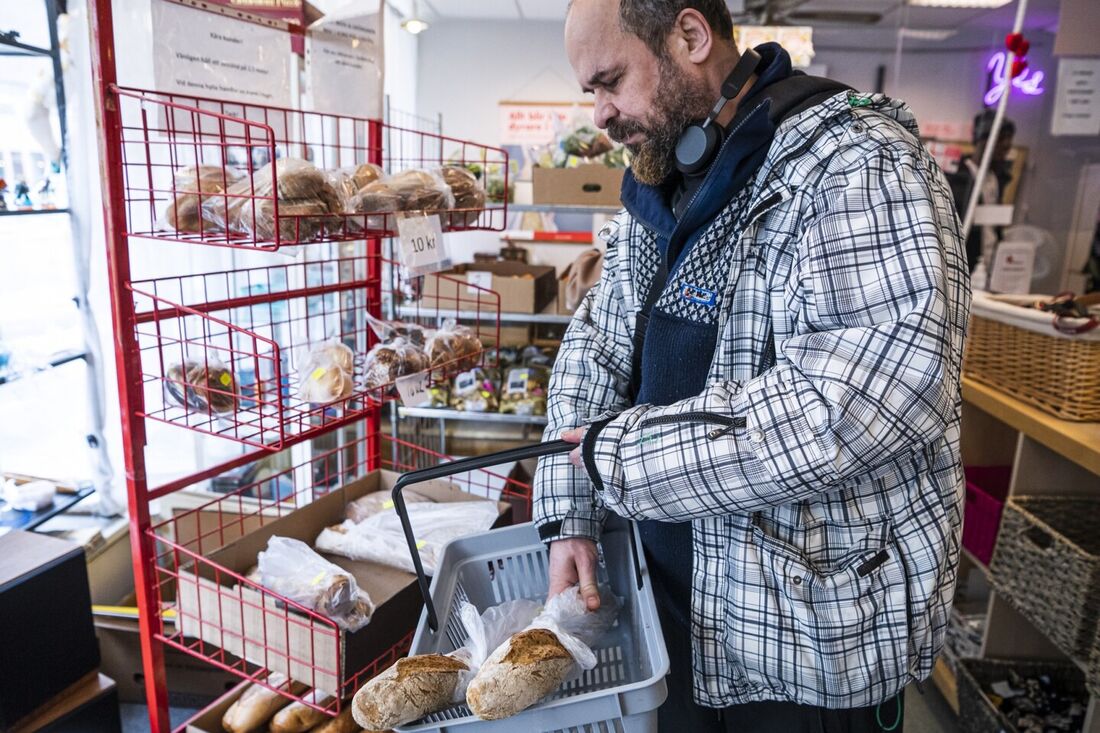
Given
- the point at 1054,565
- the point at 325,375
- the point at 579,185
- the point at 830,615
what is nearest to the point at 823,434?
the point at 830,615

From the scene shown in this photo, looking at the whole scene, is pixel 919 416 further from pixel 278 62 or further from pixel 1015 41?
pixel 1015 41

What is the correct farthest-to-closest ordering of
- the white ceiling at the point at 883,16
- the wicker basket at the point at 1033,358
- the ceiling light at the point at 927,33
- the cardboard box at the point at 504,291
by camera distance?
the ceiling light at the point at 927,33
the white ceiling at the point at 883,16
the cardboard box at the point at 504,291
the wicker basket at the point at 1033,358

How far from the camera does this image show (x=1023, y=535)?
1.87m

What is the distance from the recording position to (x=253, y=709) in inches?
66.6

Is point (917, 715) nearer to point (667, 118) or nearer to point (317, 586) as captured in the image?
point (317, 586)

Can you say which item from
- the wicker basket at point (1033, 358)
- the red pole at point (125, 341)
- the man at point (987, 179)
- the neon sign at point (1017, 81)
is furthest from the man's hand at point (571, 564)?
the neon sign at point (1017, 81)

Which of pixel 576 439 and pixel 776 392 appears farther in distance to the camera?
pixel 576 439

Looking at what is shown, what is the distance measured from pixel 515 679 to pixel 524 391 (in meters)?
2.29

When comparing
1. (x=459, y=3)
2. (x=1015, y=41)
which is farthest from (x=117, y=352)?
(x=459, y=3)

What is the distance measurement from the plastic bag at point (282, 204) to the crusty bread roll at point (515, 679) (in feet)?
2.47

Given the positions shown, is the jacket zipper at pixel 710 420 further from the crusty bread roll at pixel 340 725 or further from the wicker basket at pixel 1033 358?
the wicker basket at pixel 1033 358

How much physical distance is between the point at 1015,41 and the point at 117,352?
2.70 meters

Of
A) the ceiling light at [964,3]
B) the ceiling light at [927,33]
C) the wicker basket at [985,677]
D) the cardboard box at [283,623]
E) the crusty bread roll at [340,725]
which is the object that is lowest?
the wicker basket at [985,677]

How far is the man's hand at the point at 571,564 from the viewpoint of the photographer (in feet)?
3.42
